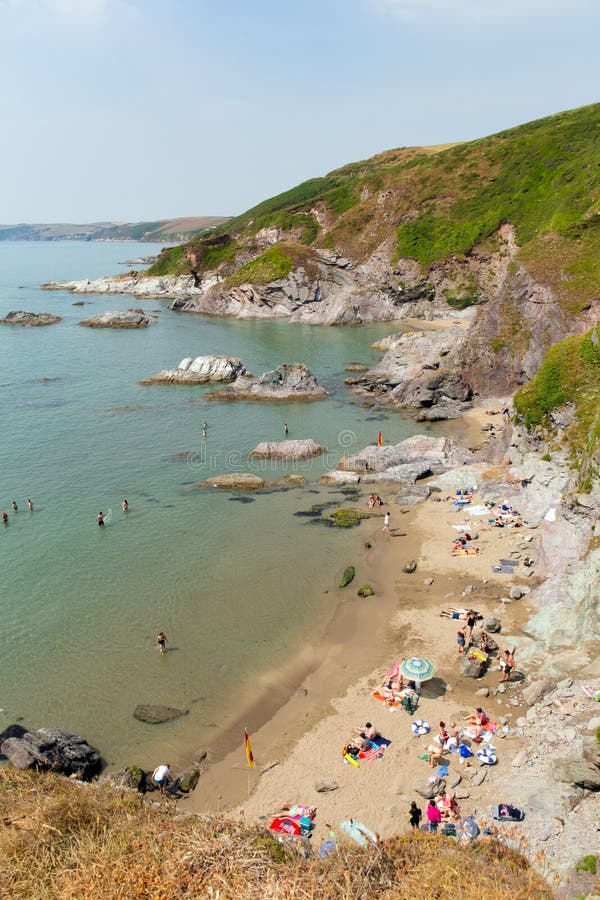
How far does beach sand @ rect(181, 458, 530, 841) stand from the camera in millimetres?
17609

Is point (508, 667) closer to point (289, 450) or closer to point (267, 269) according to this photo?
point (289, 450)

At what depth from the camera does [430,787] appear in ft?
56.4

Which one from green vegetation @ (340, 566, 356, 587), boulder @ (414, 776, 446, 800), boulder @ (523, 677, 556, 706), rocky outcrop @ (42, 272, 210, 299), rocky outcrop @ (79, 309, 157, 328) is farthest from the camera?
rocky outcrop @ (42, 272, 210, 299)

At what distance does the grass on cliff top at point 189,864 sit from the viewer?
9641mm

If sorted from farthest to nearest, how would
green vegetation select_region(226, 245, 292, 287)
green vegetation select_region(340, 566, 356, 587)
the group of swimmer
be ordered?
green vegetation select_region(226, 245, 292, 287)
the group of swimmer
green vegetation select_region(340, 566, 356, 587)

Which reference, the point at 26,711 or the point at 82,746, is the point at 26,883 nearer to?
the point at 82,746

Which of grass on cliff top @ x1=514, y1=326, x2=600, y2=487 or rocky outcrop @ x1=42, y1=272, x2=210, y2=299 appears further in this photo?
rocky outcrop @ x1=42, y1=272, x2=210, y2=299

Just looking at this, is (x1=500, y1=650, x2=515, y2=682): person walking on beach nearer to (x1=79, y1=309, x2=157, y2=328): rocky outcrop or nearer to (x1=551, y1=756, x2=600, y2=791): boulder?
(x1=551, y1=756, x2=600, y2=791): boulder

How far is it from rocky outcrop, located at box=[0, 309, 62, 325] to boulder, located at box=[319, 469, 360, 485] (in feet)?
297

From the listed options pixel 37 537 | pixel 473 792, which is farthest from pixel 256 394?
pixel 473 792

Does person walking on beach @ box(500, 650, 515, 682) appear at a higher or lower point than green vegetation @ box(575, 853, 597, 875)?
lower

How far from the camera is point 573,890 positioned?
11.4 m

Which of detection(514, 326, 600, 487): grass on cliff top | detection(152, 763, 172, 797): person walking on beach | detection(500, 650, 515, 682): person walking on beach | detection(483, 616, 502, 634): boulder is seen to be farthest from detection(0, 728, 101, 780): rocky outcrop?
detection(514, 326, 600, 487): grass on cliff top

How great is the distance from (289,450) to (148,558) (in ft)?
58.1
